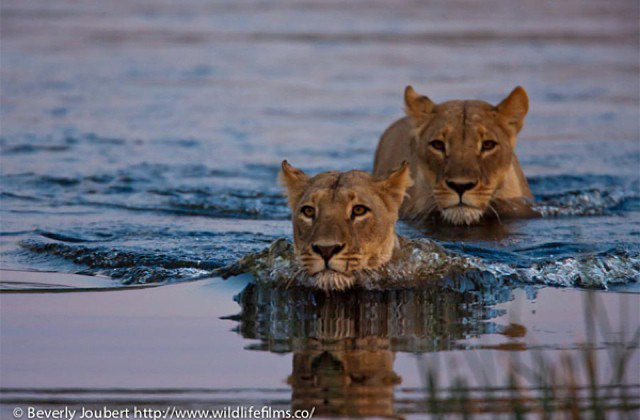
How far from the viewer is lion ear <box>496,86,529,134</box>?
9508 millimetres

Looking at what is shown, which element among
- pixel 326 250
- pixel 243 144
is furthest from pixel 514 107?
pixel 243 144

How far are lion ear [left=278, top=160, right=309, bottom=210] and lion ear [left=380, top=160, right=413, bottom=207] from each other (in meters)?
0.43

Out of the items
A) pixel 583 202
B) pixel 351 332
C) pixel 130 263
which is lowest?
pixel 351 332

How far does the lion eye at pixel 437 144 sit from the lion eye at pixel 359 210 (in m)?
2.59

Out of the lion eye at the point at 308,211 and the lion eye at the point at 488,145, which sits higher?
the lion eye at the point at 488,145

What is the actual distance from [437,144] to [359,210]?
8.79 ft

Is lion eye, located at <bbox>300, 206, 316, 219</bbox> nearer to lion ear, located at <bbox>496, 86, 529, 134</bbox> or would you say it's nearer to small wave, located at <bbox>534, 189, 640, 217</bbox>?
lion ear, located at <bbox>496, 86, 529, 134</bbox>

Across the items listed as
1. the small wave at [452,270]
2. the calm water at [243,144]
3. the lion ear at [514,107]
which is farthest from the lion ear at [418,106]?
the small wave at [452,270]

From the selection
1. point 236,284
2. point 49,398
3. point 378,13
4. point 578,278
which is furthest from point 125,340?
point 378,13

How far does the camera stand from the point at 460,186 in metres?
9.06

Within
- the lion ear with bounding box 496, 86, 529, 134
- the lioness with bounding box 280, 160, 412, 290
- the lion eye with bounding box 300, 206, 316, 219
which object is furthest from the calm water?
the lion ear with bounding box 496, 86, 529, 134

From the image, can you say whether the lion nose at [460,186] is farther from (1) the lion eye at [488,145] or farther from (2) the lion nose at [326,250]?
(2) the lion nose at [326,250]

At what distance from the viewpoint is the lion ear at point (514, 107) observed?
374 inches

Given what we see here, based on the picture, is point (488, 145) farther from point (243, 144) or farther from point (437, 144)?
point (243, 144)
